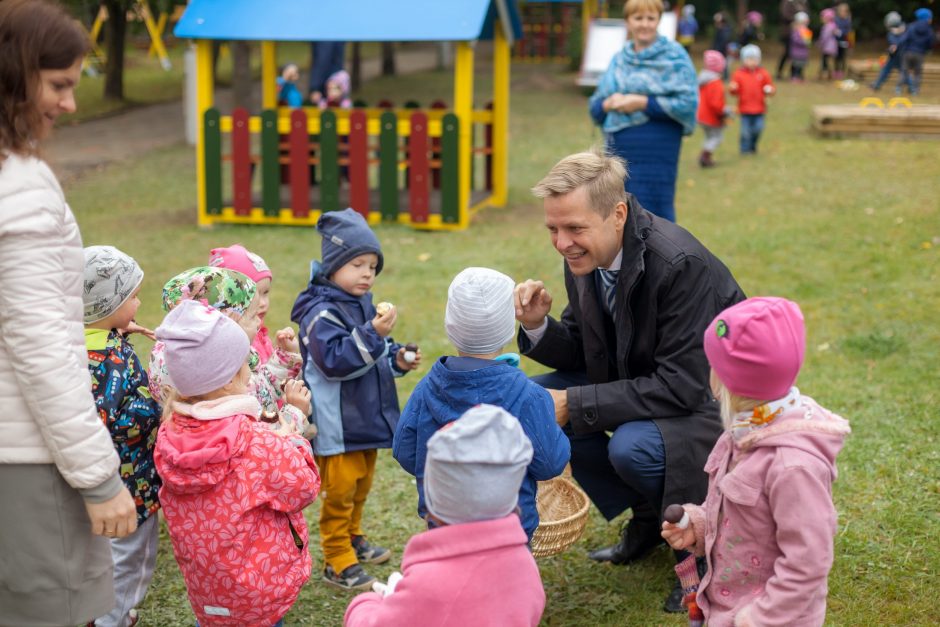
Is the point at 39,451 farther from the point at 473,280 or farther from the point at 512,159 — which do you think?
the point at 512,159

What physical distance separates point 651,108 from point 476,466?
5.84m

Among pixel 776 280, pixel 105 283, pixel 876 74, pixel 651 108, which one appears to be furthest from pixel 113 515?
pixel 876 74

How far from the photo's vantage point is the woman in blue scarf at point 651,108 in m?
7.61

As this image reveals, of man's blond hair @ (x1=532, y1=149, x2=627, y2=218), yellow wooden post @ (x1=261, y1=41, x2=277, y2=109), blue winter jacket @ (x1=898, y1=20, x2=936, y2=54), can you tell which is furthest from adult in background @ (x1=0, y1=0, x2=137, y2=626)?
blue winter jacket @ (x1=898, y1=20, x2=936, y2=54)

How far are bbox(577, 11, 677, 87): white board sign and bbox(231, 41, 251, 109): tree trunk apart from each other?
25.2ft

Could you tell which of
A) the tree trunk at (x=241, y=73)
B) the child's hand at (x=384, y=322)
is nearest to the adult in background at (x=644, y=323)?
Answer: the child's hand at (x=384, y=322)

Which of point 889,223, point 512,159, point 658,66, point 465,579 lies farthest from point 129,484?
point 512,159

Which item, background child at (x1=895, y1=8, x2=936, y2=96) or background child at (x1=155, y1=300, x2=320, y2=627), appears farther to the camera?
background child at (x1=895, y1=8, x2=936, y2=96)

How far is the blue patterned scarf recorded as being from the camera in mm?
7590

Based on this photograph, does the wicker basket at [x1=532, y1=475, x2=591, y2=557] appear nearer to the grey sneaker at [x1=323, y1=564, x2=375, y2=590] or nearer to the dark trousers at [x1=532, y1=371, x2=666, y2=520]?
the dark trousers at [x1=532, y1=371, x2=666, y2=520]

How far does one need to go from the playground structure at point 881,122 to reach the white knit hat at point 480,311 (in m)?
13.0

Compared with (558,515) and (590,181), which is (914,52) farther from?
(590,181)

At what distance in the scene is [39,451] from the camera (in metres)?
2.50

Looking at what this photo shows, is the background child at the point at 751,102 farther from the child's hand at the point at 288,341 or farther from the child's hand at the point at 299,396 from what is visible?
the child's hand at the point at 299,396
